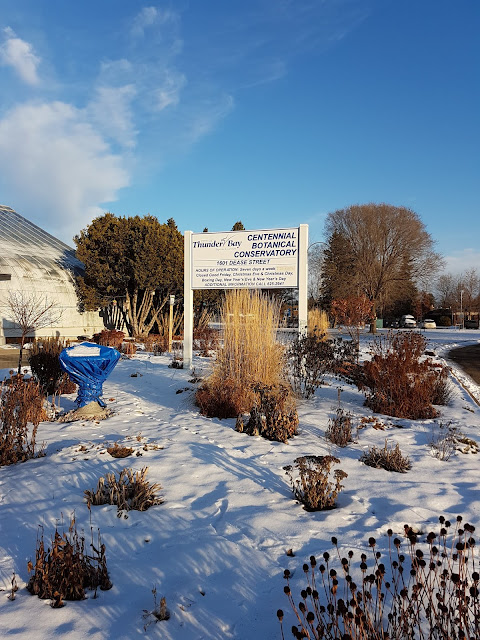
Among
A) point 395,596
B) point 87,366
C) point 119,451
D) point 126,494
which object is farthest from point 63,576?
point 87,366

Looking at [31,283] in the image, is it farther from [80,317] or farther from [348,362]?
[348,362]

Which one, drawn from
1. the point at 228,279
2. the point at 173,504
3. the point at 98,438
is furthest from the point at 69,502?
the point at 228,279

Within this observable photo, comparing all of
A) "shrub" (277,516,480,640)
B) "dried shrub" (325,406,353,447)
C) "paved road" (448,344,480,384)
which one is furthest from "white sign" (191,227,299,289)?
"shrub" (277,516,480,640)

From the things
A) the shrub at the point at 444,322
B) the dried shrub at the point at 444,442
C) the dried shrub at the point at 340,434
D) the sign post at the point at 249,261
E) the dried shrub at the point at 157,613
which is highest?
the sign post at the point at 249,261

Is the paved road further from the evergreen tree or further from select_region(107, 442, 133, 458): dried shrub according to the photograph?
the evergreen tree

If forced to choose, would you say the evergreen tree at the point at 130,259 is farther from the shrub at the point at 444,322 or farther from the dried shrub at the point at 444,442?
the shrub at the point at 444,322

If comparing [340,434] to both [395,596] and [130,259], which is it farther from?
[130,259]

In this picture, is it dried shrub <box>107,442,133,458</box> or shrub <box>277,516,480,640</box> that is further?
dried shrub <box>107,442,133,458</box>

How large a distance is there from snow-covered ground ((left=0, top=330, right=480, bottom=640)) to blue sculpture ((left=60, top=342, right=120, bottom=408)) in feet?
1.69

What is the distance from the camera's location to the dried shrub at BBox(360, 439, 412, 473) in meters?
4.75

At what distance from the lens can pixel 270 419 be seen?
5859 millimetres

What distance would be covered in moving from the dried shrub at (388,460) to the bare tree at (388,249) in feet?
109

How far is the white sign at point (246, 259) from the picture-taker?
10844mm

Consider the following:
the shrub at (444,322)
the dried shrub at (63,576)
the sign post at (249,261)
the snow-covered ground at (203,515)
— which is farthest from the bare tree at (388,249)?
the dried shrub at (63,576)
